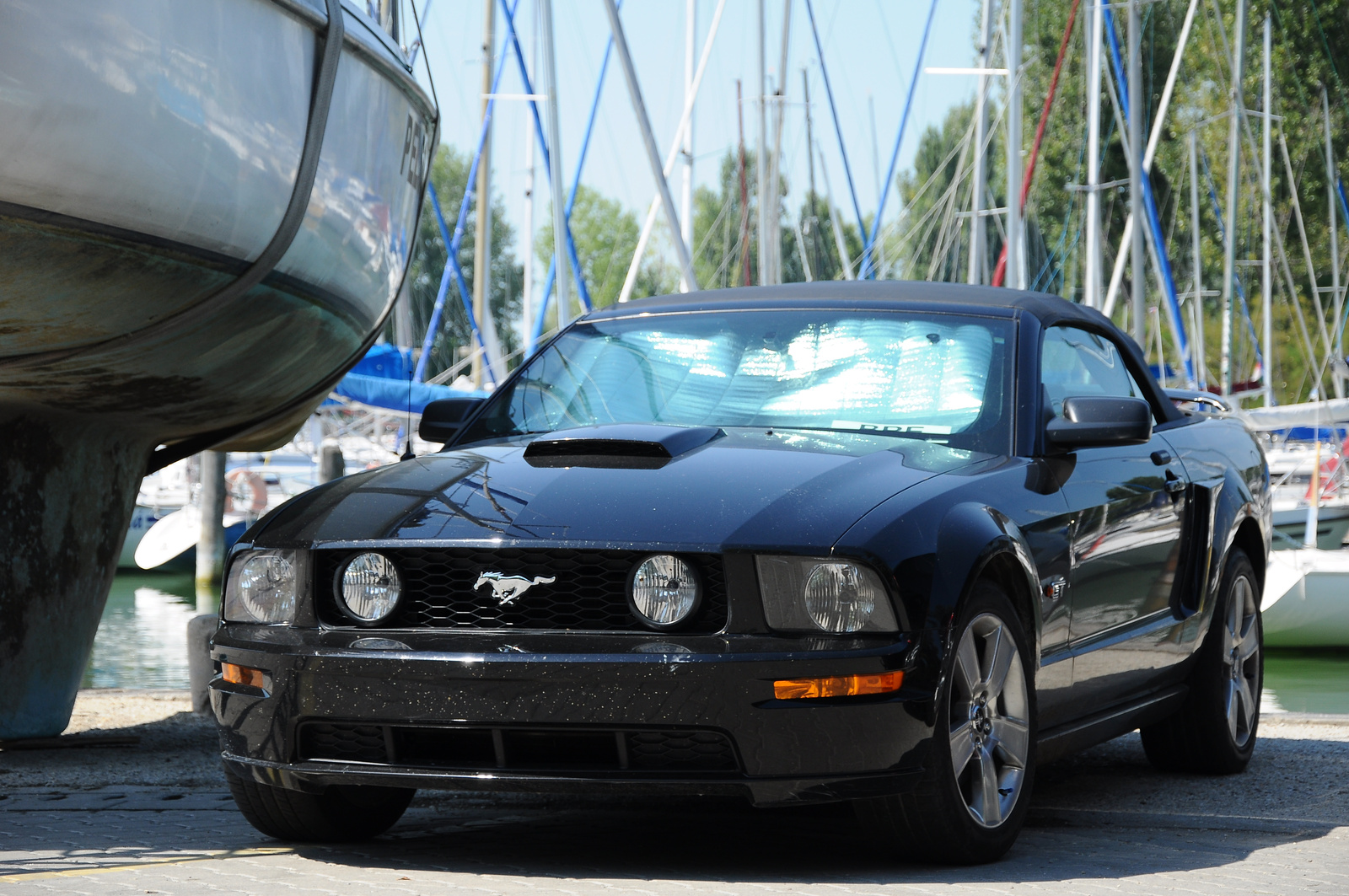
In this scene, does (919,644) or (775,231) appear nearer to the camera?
(919,644)

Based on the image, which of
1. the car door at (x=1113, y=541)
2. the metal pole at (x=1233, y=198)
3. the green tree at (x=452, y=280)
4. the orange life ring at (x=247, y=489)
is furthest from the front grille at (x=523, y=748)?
the green tree at (x=452, y=280)

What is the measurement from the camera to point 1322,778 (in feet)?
19.4

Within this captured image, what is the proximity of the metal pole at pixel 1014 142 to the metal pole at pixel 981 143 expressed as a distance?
26.1 inches

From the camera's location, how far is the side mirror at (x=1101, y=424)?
4.65m

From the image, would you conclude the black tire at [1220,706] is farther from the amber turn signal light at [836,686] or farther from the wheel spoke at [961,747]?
the amber turn signal light at [836,686]

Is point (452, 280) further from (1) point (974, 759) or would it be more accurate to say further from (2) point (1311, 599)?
(1) point (974, 759)

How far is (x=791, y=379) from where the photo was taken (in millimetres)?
4926

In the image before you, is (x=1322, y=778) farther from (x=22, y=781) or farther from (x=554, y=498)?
(x=22, y=781)

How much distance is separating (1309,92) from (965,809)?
38.6 metres

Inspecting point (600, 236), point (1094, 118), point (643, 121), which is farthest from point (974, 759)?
point (600, 236)

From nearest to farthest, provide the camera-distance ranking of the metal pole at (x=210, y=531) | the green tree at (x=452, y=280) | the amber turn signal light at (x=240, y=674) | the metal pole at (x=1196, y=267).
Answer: the amber turn signal light at (x=240, y=674)
the metal pole at (x=210, y=531)
the metal pole at (x=1196, y=267)
the green tree at (x=452, y=280)

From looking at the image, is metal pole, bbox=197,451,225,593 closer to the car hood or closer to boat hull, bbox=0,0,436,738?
boat hull, bbox=0,0,436,738

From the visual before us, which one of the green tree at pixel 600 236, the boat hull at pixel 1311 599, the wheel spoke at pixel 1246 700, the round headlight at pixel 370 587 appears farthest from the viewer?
the green tree at pixel 600 236

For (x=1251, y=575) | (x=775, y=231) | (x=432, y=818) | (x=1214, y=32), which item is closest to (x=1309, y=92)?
(x=1214, y=32)
